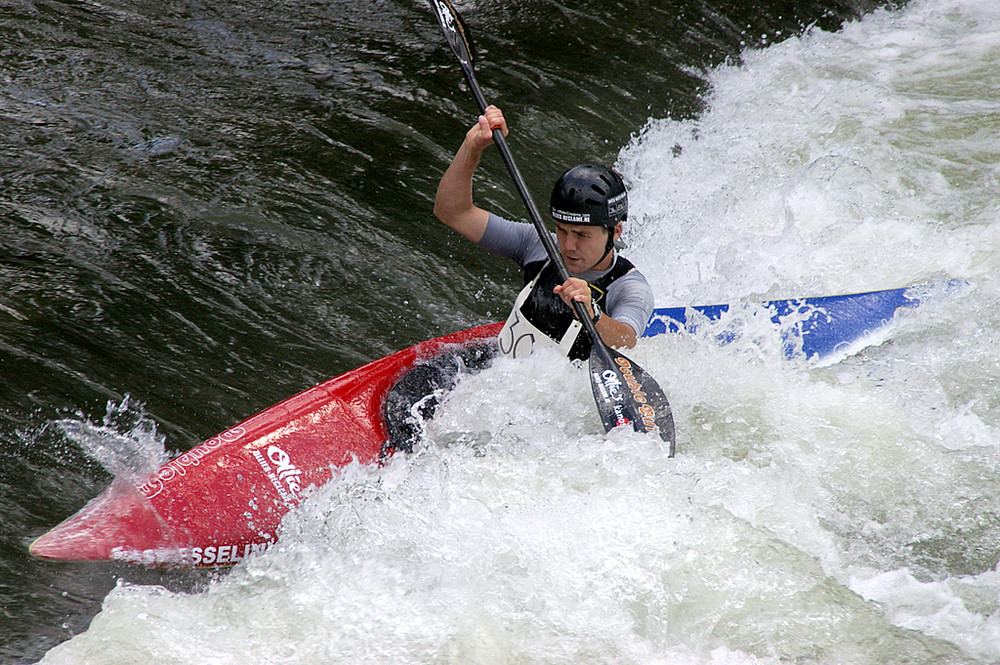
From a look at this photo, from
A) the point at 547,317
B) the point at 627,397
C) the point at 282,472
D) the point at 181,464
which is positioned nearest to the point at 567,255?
the point at 547,317

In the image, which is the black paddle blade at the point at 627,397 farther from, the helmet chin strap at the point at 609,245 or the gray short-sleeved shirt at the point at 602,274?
the helmet chin strap at the point at 609,245

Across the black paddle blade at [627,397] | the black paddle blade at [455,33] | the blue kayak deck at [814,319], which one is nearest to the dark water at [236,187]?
the blue kayak deck at [814,319]

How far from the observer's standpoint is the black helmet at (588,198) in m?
3.30

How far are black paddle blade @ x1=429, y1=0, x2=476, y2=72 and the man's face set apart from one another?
114 centimetres

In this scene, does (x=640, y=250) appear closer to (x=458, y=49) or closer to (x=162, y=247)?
(x=458, y=49)

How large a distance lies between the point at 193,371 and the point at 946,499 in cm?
315

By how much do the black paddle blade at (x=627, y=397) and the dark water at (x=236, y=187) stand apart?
4.56 ft

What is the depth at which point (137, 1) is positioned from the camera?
7621 mm

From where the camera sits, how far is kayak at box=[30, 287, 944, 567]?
291 centimetres

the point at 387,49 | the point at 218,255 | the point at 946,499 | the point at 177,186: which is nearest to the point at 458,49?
the point at 218,255

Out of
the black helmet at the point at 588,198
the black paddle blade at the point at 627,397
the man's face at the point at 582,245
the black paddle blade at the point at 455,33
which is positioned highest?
the black paddle blade at the point at 455,33

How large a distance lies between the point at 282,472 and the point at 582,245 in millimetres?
1394

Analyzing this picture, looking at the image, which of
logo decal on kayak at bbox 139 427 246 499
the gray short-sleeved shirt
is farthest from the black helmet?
logo decal on kayak at bbox 139 427 246 499

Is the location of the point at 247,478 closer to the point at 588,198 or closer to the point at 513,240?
the point at 513,240
